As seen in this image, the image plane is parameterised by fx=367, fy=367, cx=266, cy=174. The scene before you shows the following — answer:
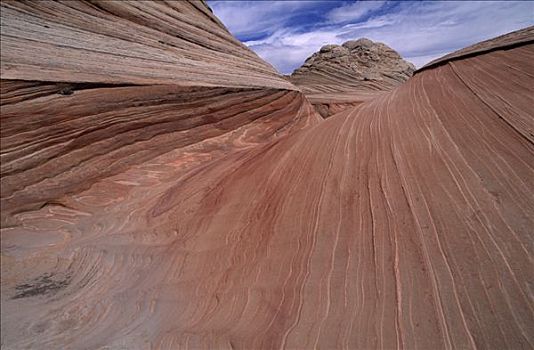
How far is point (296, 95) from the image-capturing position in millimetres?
5430

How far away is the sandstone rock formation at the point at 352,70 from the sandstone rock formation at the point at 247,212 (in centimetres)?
766

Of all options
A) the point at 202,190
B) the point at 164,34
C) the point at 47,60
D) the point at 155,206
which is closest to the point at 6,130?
the point at 47,60

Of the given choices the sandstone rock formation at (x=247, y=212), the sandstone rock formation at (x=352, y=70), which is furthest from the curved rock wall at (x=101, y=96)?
the sandstone rock formation at (x=352, y=70)

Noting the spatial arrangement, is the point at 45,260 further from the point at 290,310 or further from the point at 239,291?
the point at 290,310

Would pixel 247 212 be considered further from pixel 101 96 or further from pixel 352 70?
pixel 352 70

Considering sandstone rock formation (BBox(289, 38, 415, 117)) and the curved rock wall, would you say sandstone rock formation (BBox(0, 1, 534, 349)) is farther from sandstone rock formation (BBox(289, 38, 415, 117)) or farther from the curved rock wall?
sandstone rock formation (BBox(289, 38, 415, 117))

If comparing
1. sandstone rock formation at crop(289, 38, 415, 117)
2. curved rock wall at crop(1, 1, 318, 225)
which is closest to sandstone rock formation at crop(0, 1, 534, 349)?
curved rock wall at crop(1, 1, 318, 225)

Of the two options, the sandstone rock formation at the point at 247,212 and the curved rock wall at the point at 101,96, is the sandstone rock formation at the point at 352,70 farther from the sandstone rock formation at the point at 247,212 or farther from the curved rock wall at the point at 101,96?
the sandstone rock formation at the point at 247,212

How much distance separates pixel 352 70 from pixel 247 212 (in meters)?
10.5

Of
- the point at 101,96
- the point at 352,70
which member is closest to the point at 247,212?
the point at 101,96

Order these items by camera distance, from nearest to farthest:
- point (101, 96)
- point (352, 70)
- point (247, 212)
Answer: point (247, 212)
point (101, 96)
point (352, 70)

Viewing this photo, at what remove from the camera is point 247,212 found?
2328mm

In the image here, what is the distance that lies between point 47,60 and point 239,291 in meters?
2.12

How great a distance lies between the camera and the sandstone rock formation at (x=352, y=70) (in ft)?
36.5
